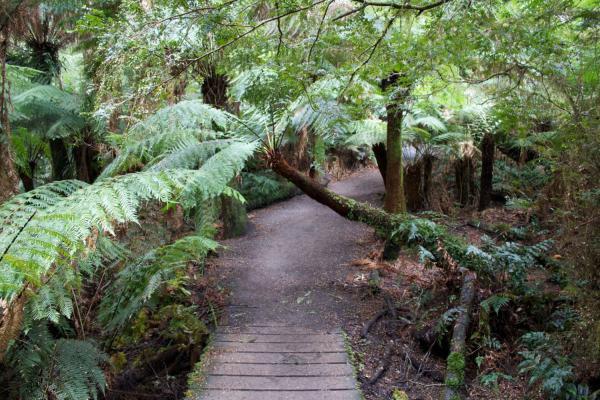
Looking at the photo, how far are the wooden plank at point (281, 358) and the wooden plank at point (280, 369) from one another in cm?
5

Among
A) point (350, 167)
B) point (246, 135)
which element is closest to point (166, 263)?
point (246, 135)

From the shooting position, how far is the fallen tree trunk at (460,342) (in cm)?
295

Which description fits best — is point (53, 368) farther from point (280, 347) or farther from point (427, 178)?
point (427, 178)

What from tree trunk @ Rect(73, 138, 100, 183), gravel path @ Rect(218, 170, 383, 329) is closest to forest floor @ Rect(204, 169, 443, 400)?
gravel path @ Rect(218, 170, 383, 329)

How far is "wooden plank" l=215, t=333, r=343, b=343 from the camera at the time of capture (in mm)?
3592

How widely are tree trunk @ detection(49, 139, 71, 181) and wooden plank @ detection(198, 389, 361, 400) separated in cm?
439

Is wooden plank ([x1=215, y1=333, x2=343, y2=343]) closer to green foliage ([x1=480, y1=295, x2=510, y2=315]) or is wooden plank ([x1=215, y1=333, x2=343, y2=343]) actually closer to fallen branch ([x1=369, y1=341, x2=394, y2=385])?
fallen branch ([x1=369, y1=341, x2=394, y2=385])

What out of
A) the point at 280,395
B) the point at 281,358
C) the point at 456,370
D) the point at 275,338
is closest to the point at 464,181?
the point at 456,370

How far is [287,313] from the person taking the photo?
13.5ft

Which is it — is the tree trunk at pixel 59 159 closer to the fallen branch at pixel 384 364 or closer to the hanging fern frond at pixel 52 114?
the hanging fern frond at pixel 52 114

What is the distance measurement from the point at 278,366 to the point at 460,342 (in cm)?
137

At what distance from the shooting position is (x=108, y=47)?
295 cm

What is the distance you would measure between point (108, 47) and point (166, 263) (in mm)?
1532

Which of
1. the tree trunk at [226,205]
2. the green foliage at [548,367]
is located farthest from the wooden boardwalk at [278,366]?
the tree trunk at [226,205]
